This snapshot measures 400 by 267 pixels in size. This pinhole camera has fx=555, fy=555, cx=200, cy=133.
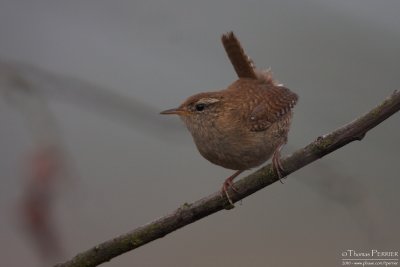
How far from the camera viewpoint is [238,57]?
374cm

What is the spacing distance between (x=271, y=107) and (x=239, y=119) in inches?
10.1

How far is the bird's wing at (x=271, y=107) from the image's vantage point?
3361 mm

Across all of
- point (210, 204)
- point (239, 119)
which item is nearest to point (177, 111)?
point (239, 119)

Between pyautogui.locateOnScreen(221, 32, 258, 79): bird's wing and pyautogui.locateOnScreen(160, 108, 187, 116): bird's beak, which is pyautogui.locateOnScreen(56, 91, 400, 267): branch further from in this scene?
pyautogui.locateOnScreen(221, 32, 258, 79): bird's wing

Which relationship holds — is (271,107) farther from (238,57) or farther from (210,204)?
(210,204)

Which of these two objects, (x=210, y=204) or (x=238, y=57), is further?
(x=238, y=57)

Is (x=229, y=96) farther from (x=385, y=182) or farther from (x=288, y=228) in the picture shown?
(x=288, y=228)

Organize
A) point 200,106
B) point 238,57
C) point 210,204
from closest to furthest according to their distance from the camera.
A: point 210,204
point 200,106
point 238,57

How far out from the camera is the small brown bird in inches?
127

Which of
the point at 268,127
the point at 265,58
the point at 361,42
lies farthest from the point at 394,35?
the point at 265,58

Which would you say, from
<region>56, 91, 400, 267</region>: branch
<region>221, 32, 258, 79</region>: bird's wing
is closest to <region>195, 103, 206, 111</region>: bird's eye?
<region>221, 32, 258, 79</region>: bird's wing

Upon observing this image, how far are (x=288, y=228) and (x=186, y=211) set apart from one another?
271 cm

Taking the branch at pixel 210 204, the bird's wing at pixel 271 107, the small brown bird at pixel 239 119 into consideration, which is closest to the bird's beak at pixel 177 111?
the small brown bird at pixel 239 119

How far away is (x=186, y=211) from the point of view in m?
2.47
